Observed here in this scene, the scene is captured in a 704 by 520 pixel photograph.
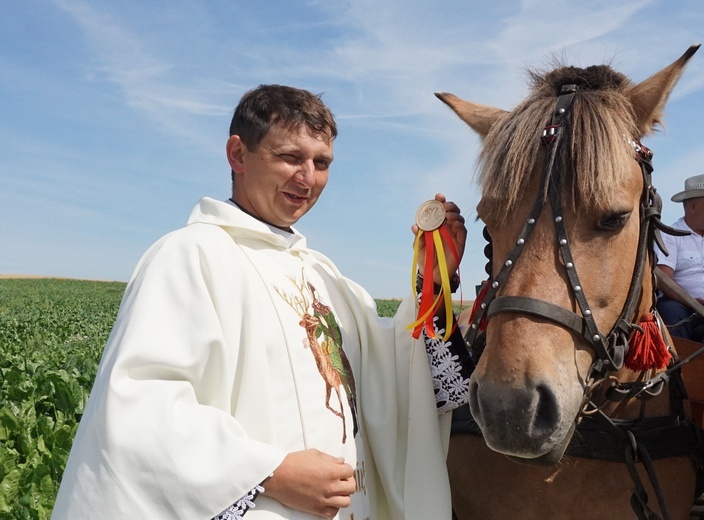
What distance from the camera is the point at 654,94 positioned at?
2.57 metres

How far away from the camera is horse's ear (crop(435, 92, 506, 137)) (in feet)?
9.62

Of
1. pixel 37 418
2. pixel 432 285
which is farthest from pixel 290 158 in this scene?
pixel 37 418

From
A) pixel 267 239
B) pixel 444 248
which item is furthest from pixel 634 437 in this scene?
pixel 267 239

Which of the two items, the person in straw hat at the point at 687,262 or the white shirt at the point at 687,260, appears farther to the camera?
the white shirt at the point at 687,260

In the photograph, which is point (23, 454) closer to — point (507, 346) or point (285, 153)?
point (285, 153)

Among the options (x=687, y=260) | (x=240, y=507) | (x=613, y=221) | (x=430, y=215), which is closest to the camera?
(x=240, y=507)

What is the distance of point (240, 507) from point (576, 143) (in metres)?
1.66

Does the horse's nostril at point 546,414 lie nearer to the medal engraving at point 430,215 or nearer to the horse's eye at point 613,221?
the horse's eye at point 613,221

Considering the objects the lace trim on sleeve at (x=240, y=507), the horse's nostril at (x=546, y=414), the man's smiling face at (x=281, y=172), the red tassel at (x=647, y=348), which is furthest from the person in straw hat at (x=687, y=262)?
the lace trim on sleeve at (x=240, y=507)

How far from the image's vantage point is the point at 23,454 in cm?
616

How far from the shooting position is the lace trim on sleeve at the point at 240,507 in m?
2.03

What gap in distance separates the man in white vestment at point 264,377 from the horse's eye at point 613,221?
71cm

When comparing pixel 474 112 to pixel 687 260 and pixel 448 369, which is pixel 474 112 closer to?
pixel 448 369

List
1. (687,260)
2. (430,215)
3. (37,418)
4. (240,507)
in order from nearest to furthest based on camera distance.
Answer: (240,507), (430,215), (687,260), (37,418)
